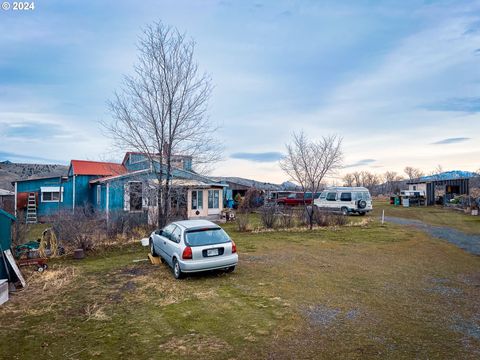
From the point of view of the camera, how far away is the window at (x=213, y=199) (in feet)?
81.5

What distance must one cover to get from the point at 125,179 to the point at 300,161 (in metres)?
12.7

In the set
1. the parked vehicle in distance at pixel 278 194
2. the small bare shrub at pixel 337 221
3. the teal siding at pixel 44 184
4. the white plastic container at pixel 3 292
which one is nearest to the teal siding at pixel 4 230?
the white plastic container at pixel 3 292

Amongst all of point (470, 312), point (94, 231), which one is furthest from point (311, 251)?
point (94, 231)

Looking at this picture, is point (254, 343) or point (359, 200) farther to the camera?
point (359, 200)

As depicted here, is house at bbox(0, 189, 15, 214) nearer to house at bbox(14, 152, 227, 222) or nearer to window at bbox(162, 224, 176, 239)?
house at bbox(14, 152, 227, 222)

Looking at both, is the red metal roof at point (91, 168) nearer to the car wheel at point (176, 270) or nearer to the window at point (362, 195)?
the car wheel at point (176, 270)

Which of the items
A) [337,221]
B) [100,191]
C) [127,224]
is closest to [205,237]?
[127,224]

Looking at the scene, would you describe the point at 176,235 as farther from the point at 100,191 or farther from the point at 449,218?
the point at 449,218

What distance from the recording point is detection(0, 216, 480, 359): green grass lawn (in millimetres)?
4762

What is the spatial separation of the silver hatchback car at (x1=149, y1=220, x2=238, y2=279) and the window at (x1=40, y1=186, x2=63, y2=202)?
2001 cm

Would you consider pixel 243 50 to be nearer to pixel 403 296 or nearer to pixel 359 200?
pixel 403 296

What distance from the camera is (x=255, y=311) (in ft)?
20.4

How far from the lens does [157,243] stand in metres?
10.8

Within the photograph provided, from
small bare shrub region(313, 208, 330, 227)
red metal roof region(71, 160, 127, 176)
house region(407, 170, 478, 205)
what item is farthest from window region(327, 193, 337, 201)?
house region(407, 170, 478, 205)
